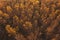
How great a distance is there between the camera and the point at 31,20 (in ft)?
8.91

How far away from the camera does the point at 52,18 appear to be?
2.67 m

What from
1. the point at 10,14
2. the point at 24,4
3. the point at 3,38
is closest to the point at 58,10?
the point at 24,4

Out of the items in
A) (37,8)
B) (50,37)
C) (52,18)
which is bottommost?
(50,37)

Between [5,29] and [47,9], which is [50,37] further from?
[5,29]

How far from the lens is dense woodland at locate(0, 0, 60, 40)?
2.65m

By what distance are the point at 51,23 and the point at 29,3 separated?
44 cm

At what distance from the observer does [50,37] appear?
2.68 meters

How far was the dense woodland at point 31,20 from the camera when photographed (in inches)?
104

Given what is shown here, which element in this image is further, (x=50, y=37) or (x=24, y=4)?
(x=24, y=4)


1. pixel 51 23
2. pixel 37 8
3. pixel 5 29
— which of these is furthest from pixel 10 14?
pixel 51 23

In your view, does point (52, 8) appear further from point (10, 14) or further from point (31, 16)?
point (10, 14)

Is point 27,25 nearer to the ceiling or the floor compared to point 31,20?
nearer to the floor

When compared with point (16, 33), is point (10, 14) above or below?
above

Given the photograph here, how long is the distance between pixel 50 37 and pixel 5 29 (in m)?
0.67
